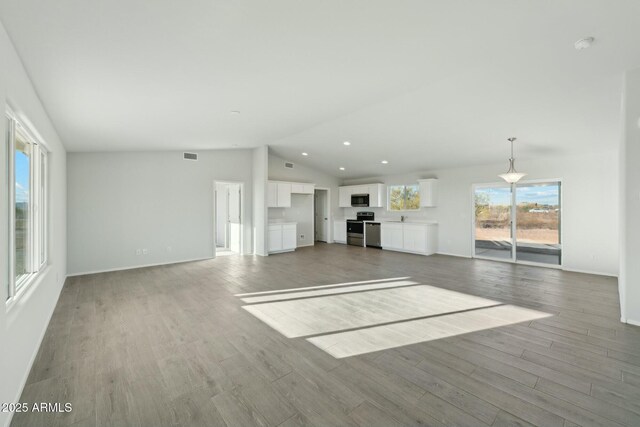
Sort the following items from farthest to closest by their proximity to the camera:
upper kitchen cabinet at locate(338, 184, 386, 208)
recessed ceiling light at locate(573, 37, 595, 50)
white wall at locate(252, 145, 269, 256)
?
upper kitchen cabinet at locate(338, 184, 386, 208) < white wall at locate(252, 145, 269, 256) < recessed ceiling light at locate(573, 37, 595, 50)

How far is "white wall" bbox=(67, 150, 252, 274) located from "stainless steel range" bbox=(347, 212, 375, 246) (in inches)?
180

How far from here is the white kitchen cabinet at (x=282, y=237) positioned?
792 cm

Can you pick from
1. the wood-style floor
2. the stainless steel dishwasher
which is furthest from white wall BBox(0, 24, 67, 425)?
the stainless steel dishwasher

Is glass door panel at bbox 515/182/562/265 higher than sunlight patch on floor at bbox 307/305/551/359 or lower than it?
higher

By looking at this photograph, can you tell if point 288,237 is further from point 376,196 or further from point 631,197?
point 631,197

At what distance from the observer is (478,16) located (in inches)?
83.2

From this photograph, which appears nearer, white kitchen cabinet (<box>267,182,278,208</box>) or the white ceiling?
the white ceiling

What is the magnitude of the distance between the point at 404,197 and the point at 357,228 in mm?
1949

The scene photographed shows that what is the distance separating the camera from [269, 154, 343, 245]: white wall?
28.6 ft

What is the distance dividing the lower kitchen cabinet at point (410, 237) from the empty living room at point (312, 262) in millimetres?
1168

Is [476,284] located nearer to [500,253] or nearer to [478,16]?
[500,253]

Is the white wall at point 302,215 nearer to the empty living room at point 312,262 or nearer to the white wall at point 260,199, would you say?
the white wall at point 260,199

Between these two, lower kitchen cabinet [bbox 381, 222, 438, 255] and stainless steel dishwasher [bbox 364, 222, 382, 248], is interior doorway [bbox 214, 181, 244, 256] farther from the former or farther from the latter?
lower kitchen cabinet [bbox 381, 222, 438, 255]

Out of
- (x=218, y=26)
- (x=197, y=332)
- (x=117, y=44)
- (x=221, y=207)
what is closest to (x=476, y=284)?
(x=197, y=332)
